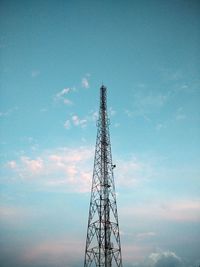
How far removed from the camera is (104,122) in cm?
3981

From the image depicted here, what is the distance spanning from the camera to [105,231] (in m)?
35.1

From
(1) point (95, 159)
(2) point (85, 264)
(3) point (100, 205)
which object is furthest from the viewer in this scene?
(1) point (95, 159)

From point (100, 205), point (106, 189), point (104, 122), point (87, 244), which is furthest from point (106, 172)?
point (87, 244)

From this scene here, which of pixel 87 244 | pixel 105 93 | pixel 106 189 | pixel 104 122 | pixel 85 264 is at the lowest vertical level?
pixel 85 264

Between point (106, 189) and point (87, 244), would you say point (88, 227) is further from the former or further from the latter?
point (106, 189)

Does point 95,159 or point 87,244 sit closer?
point 87,244

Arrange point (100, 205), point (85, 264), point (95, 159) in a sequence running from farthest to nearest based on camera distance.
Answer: point (95, 159), point (100, 205), point (85, 264)

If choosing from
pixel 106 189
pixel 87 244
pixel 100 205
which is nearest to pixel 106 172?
pixel 106 189

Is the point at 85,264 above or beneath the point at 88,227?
beneath

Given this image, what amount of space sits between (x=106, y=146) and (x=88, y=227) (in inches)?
466

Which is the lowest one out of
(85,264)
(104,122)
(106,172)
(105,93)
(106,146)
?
(85,264)

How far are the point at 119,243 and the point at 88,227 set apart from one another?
4743 millimetres

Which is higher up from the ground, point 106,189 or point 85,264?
point 106,189

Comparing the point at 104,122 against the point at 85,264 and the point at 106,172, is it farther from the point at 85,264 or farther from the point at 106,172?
the point at 85,264
